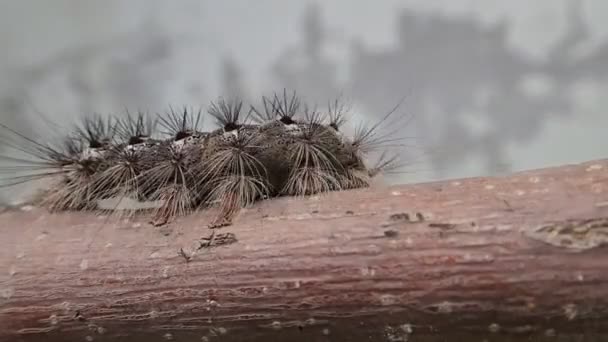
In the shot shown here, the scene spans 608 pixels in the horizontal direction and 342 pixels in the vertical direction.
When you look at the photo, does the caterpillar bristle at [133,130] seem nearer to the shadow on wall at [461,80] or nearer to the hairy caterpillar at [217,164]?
the hairy caterpillar at [217,164]

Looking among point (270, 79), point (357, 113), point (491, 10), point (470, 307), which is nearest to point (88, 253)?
point (470, 307)

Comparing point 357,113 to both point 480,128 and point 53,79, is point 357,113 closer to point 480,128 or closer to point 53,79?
point 480,128

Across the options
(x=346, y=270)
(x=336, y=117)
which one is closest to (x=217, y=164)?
(x=336, y=117)

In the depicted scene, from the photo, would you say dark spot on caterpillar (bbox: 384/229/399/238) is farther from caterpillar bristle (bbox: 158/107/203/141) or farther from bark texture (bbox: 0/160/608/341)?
caterpillar bristle (bbox: 158/107/203/141)

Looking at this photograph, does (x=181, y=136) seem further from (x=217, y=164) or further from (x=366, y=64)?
(x=366, y=64)

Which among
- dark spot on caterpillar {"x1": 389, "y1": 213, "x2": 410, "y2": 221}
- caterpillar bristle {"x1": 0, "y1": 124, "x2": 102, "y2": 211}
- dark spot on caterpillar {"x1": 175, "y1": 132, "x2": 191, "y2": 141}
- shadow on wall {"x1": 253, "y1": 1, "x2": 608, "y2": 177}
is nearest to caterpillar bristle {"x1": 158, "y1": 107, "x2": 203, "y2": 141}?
dark spot on caterpillar {"x1": 175, "y1": 132, "x2": 191, "y2": 141}

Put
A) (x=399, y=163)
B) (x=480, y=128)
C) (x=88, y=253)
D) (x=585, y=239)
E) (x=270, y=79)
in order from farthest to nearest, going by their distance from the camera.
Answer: (x=270, y=79) < (x=480, y=128) < (x=399, y=163) < (x=88, y=253) < (x=585, y=239)

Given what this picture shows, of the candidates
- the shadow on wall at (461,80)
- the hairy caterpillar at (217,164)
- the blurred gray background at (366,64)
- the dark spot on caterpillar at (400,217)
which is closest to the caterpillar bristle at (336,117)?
the hairy caterpillar at (217,164)
